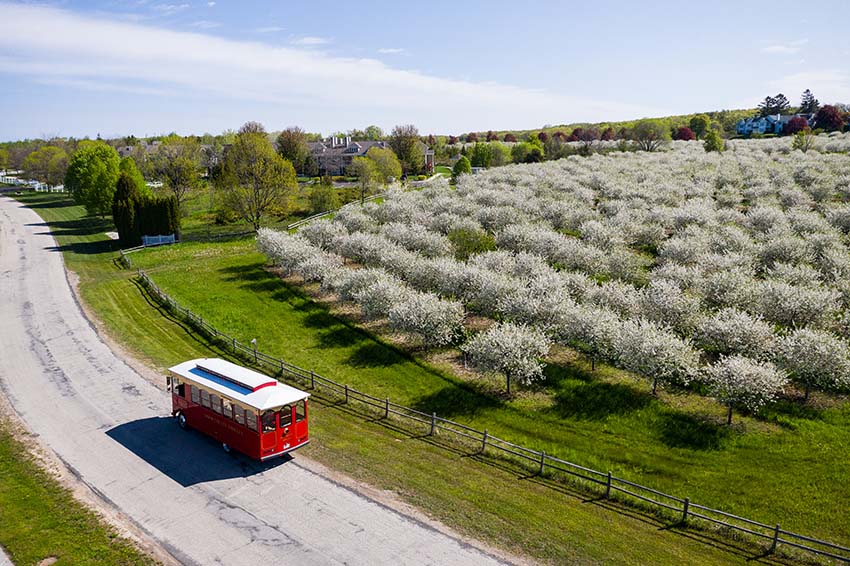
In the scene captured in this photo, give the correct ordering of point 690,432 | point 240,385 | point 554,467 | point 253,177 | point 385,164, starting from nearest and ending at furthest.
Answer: point 554,467, point 240,385, point 690,432, point 253,177, point 385,164

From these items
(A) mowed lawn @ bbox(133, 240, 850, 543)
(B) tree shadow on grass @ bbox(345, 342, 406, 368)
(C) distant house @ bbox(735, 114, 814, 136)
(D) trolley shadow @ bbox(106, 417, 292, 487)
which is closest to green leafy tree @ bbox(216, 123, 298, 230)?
(A) mowed lawn @ bbox(133, 240, 850, 543)

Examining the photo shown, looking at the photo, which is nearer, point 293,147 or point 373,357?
point 373,357

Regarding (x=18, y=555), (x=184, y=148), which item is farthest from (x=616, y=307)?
(x=184, y=148)

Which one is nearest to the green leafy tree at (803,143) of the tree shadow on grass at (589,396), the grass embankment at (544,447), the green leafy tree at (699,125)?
the green leafy tree at (699,125)

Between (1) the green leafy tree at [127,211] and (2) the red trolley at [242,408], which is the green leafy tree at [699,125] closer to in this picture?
(1) the green leafy tree at [127,211]

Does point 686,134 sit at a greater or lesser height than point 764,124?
lesser

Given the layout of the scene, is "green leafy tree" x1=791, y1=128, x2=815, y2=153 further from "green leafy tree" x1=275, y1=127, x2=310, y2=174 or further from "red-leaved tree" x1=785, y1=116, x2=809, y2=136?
"green leafy tree" x1=275, y1=127, x2=310, y2=174

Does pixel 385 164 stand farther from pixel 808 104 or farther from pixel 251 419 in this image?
pixel 808 104

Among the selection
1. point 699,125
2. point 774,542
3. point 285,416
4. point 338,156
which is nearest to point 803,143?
point 699,125
